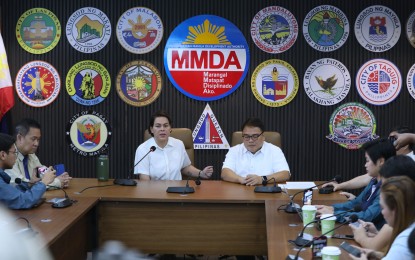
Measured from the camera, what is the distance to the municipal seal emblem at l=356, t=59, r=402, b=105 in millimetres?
5371

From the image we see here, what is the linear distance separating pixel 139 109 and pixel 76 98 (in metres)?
0.67

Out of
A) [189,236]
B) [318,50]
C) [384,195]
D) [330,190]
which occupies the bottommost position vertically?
[189,236]

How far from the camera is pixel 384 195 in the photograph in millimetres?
2111

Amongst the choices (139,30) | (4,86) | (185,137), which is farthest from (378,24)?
(4,86)

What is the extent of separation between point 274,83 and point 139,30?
4.87ft

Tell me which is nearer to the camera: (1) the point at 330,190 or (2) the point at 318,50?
(1) the point at 330,190

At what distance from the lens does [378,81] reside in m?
5.38

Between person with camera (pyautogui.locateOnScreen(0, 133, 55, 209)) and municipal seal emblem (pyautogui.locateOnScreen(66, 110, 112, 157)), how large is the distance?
213 centimetres

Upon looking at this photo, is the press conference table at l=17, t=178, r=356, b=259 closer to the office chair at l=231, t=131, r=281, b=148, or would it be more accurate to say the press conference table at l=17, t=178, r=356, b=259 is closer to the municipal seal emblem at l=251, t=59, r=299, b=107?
the office chair at l=231, t=131, r=281, b=148

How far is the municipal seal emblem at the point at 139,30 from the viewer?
5402 millimetres

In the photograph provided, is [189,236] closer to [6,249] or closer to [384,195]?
[384,195]

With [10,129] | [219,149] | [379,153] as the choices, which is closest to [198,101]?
[219,149]

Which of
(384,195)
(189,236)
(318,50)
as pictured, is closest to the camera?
(384,195)

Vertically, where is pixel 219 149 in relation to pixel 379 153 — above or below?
below
